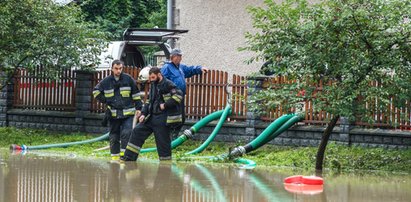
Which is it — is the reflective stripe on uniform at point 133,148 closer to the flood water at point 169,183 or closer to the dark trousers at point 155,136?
the dark trousers at point 155,136

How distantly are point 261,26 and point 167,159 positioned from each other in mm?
2727

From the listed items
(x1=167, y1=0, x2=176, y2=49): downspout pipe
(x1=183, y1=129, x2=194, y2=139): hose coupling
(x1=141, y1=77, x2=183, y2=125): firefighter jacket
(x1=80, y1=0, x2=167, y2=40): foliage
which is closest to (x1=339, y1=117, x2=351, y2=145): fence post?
(x1=183, y1=129, x2=194, y2=139): hose coupling

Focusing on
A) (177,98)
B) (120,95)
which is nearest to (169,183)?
(177,98)

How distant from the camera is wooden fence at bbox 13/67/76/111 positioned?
22.1m

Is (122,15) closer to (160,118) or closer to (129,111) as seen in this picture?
(129,111)

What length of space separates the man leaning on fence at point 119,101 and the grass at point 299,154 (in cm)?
90

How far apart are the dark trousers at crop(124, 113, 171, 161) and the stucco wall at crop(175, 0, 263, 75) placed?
10.3 m

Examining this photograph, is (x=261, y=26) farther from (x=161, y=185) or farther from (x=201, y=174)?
(x=161, y=185)

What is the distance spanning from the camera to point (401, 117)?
15.8 meters

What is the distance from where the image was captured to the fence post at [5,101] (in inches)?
895

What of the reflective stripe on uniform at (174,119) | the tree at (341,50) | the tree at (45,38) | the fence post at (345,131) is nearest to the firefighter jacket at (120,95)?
the reflective stripe on uniform at (174,119)

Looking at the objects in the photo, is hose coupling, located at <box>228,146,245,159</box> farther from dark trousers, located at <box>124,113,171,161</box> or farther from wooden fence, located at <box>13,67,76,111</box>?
wooden fence, located at <box>13,67,76,111</box>

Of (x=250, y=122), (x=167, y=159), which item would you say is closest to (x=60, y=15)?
(x=250, y=122)

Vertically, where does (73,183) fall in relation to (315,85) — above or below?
below
